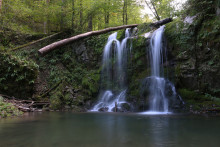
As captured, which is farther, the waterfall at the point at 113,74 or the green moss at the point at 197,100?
the waterfall at the point at 113,74

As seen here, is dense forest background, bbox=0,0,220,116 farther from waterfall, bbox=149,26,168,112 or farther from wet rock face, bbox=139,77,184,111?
waterfall, bbox=149,26,168,112

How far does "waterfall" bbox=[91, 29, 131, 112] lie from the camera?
9450 millimetres

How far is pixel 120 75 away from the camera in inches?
413

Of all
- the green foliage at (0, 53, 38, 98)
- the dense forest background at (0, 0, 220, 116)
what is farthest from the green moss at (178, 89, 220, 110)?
the green foliage at (0, 53, 38, 98)

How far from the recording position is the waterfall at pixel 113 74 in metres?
9.45

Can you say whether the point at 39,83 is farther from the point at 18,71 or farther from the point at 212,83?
the point at 212,83

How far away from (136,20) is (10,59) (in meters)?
15.9

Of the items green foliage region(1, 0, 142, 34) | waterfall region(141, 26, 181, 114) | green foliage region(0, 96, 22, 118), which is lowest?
green foliage region(0, 96, 22, 118)

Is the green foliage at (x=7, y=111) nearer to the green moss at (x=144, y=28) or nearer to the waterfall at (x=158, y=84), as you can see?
the waterfall at (x=158, y=84)

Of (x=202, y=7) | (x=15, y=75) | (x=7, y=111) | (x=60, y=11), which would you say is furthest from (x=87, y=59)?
(x=202, y=7)

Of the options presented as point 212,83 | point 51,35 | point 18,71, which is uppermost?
point 51,35

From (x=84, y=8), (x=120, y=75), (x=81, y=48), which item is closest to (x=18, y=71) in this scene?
(x=81, y=48)

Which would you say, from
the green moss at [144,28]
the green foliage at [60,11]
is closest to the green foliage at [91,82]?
the green moss at [144,28]

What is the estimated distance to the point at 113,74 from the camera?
1081 centimetres
